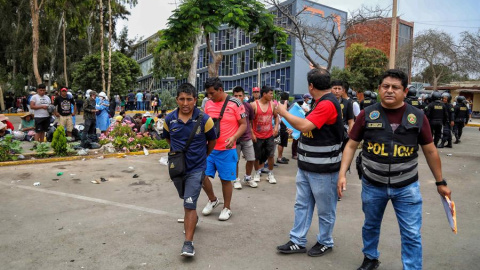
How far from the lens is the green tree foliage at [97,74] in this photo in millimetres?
32400

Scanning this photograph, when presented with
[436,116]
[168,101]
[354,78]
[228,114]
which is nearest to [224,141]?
[228,114]

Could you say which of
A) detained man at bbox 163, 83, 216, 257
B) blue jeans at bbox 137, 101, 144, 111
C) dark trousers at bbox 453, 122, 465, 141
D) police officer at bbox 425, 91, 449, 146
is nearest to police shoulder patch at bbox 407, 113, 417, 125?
detained man at bbox 163, 83, 216, 257

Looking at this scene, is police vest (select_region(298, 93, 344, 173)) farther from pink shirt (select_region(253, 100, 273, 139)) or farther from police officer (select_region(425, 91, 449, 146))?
police officer (select_region(425, 91, 449, 146))

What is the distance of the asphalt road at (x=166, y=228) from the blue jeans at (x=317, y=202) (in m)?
0.23

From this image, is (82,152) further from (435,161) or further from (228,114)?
(435,161)

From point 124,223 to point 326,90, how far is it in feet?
9.79

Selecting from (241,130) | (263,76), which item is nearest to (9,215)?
(241,130)

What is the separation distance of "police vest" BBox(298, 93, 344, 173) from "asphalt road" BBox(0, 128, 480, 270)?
942mm

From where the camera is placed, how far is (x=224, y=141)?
15.8ft

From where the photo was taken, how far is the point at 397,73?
298 cm

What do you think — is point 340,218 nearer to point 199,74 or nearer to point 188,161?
point 188,161

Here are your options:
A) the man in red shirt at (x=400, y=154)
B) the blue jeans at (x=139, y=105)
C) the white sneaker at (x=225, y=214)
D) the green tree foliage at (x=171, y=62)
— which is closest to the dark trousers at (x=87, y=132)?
the white sneaker at (x=225, y=214)

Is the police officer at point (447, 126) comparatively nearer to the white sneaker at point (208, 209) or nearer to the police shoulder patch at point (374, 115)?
the white sneaker at point (208, 209)

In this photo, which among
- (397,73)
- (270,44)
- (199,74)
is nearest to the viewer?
(397,73)
